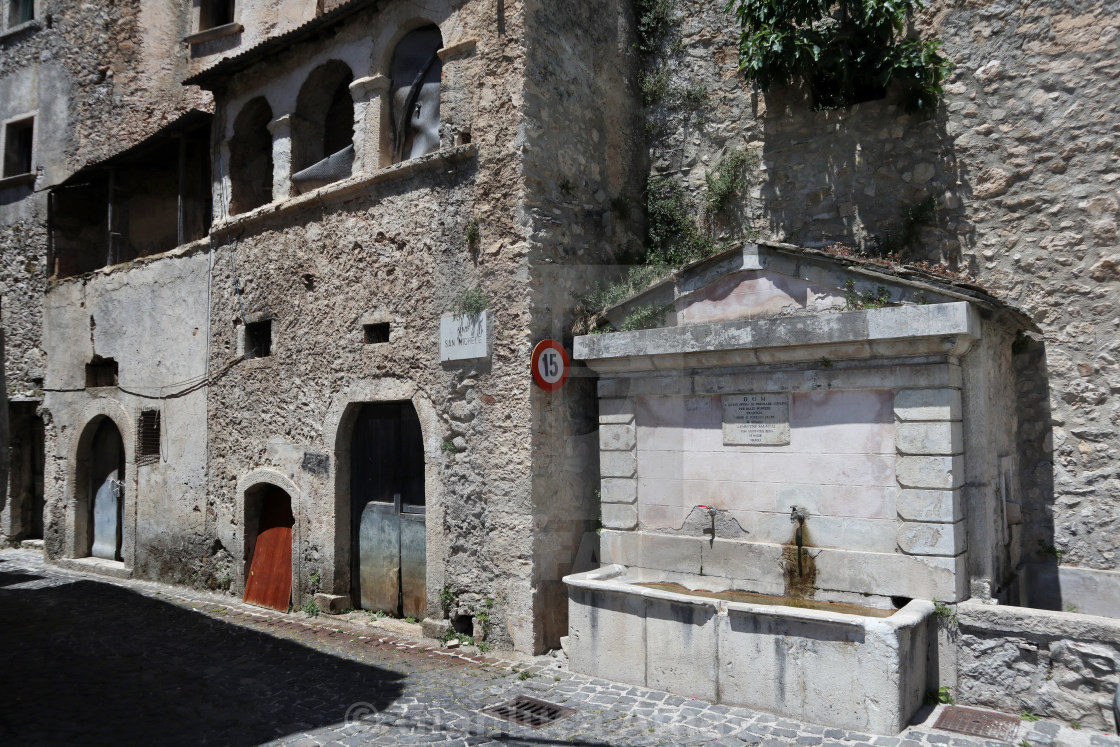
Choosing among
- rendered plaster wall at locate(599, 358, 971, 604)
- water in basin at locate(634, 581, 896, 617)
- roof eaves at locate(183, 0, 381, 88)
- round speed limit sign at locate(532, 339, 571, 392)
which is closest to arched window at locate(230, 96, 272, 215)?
roof eaves at locate(183, 0, 381, 88)

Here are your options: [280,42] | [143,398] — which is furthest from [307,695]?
[280,42]

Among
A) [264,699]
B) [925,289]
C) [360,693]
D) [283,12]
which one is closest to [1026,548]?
[925,289]

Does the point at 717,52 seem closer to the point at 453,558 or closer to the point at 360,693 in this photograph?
the point at 453,558

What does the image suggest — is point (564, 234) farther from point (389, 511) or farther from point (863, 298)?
point (389, 511)

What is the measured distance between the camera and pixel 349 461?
26.5 ft

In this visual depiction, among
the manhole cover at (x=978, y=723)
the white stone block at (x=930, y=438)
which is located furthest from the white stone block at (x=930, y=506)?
the manhole cover at (x=978, y=723)

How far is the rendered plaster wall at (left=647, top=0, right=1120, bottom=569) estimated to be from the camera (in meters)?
6.40

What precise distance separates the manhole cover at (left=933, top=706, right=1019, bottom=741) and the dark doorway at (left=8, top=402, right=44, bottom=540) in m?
13.3

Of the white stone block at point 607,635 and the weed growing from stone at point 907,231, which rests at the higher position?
the weed growing from stone at point 907,231

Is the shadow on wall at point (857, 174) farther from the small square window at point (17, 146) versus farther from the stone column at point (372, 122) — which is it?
the small square window at point (17, 146)

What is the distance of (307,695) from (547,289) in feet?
11.5

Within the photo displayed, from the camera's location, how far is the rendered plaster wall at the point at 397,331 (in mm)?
6637

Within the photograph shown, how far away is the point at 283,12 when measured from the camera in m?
11.5

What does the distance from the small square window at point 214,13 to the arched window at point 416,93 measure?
633 cm
